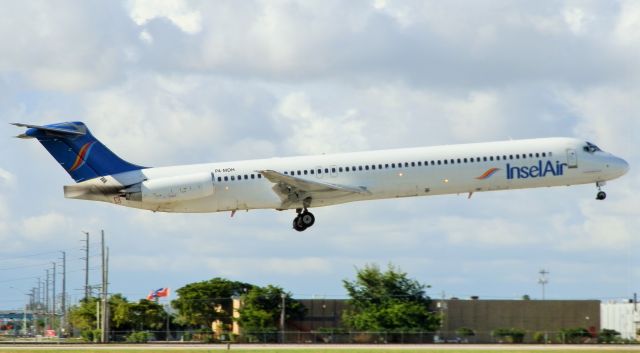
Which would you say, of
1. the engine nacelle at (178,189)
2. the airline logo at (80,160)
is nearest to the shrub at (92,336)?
the airline logo at (80,160)

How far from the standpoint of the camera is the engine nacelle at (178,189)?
58062 mm

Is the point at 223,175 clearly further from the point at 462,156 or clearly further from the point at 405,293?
the point at 405,293

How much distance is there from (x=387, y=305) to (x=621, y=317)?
16.2 m

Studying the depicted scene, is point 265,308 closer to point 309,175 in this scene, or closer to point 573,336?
point 573,336

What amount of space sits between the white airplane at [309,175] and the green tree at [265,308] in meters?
27.9

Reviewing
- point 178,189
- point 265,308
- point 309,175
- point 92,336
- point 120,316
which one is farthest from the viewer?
point 120,316

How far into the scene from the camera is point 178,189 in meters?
58.1

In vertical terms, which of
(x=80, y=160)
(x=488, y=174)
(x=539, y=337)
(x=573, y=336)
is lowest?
(x=539, y=337)

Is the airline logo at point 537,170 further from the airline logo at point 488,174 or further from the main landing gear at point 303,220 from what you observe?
the main landing gear at point 303,220

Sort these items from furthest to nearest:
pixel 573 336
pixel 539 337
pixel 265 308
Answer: pixel 265 308 → pixel 539 337 → pixel 573 336

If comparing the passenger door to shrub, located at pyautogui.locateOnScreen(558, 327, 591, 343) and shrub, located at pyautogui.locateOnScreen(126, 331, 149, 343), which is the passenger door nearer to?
shrub, located at pyautogui.locateOnScreen(558, 327, 591, 343)

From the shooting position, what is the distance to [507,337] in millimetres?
75750

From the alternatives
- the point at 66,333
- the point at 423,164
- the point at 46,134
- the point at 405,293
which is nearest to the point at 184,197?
the point at 46,134

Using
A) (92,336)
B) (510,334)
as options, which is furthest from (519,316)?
(92,336)
